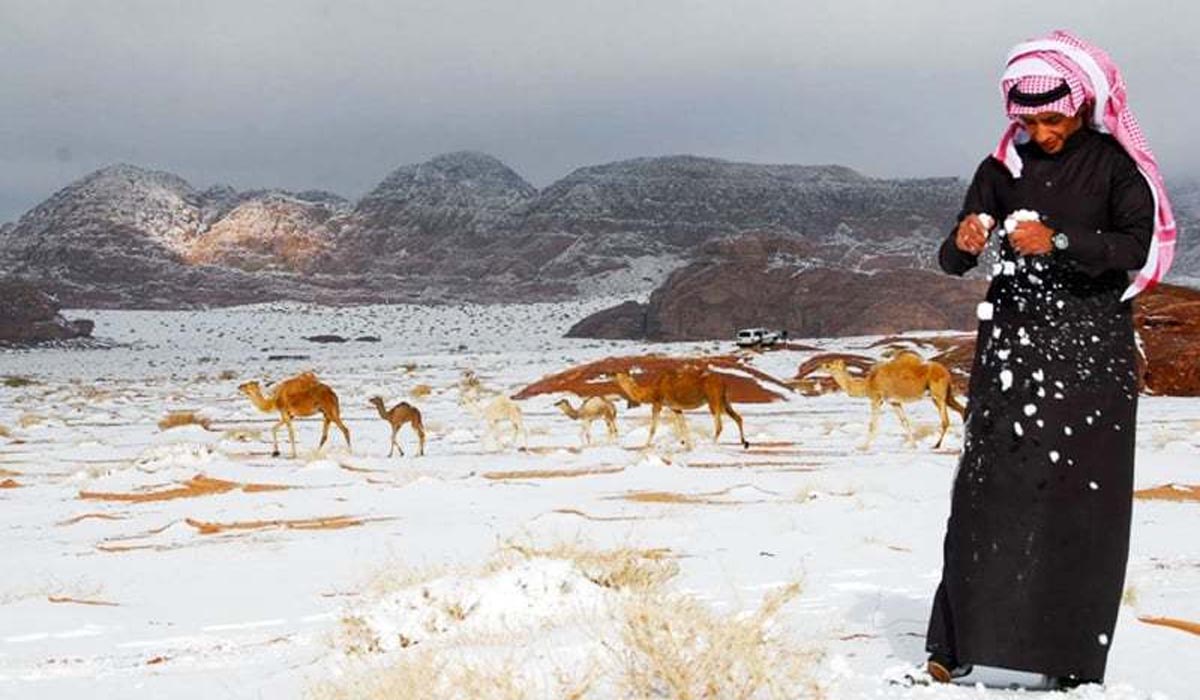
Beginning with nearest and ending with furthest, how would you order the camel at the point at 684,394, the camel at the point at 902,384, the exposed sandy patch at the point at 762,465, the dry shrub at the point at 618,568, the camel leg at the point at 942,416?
the dry shrub at the point at 618,568 < the exposed sandy patch at the point at 762,465 < the camel leg at the point at 942,416 < the camel at the point at 684,394 < the camel at the point at 902,384

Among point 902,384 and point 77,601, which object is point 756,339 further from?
point 77,601

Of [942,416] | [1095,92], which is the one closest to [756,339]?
[942,416]

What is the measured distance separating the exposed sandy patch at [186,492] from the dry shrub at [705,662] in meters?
7.72

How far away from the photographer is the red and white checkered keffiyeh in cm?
335

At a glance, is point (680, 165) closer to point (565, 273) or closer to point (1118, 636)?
point (565, 273)

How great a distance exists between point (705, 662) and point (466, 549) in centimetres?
391

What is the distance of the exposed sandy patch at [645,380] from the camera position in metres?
23.0

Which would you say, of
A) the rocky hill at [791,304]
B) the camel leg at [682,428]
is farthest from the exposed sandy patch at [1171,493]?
the rocky hill at [791,304]

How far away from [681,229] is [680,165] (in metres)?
34.4

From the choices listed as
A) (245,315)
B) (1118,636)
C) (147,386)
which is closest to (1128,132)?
(1118,636)

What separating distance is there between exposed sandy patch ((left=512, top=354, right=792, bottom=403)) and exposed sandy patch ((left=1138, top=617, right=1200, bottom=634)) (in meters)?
17.6

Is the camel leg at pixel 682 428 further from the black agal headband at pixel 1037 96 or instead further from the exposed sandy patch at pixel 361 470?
the black agal headband at pixel 1037 96

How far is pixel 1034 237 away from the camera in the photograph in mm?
3268

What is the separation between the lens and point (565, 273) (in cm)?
11588
